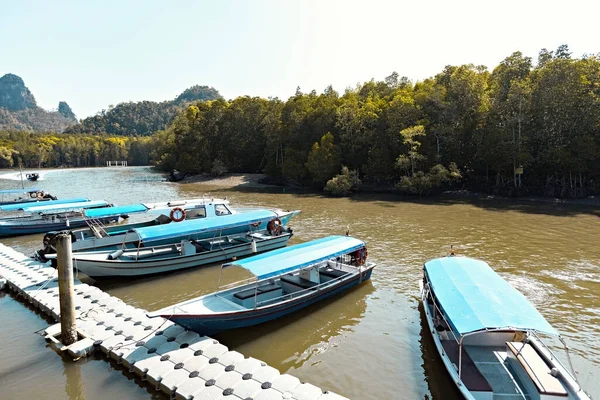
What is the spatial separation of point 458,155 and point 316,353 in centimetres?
4119

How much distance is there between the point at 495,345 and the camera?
1029 cm

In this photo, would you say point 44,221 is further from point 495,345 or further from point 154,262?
point 495,345

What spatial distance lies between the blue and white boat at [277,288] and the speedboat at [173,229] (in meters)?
5.50

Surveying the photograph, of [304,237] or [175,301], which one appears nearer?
[175,301]

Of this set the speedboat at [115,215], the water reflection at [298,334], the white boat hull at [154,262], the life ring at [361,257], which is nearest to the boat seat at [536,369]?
the water reflection at [298,334]

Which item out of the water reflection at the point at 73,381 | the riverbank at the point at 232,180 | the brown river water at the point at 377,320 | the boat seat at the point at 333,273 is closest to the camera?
the water reflection at the point at 73,381

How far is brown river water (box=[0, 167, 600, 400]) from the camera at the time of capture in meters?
10.2

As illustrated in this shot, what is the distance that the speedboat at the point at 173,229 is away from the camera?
715 inches

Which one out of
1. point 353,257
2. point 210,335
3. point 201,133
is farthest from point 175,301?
point 201,133

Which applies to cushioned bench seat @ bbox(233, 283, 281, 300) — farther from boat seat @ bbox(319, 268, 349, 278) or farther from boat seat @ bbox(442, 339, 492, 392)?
boat seat @ bbox(442, 339, 492, 392)

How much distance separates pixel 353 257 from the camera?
17.5 m

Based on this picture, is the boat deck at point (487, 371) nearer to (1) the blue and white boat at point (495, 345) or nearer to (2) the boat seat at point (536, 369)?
(1) the blue and white boat at point (495, 345)

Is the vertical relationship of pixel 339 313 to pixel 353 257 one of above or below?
below

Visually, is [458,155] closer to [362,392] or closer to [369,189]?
[369,189]
